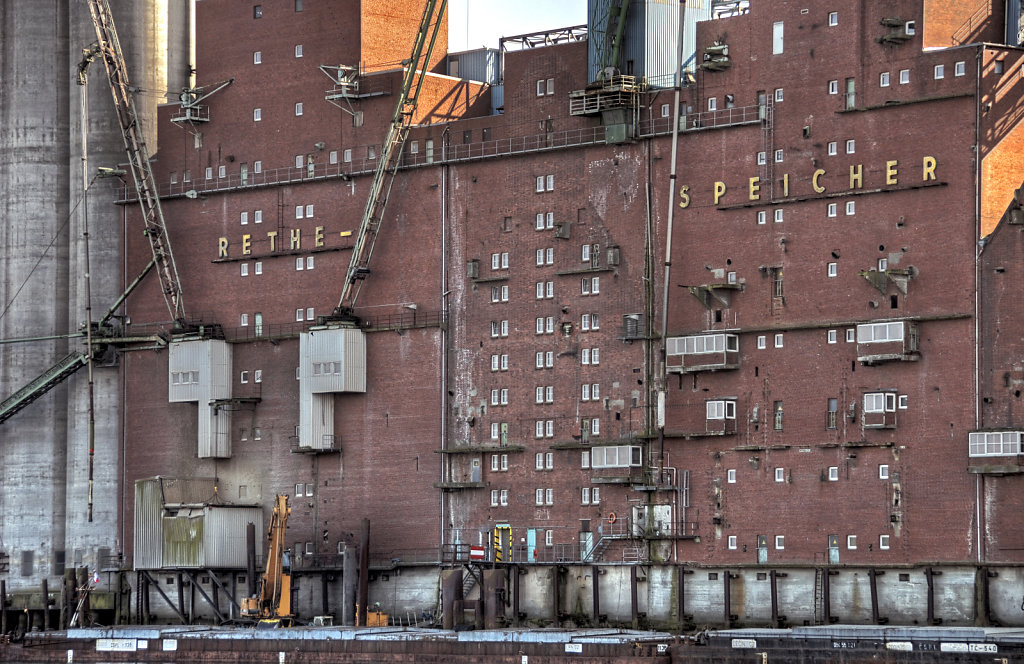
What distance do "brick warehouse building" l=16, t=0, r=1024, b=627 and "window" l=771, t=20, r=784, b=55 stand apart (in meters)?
0.11

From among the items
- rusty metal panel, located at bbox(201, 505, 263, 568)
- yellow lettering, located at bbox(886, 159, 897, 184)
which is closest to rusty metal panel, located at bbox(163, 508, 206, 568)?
rusty metal panel, located at bbox(201, 505, 263, 568)

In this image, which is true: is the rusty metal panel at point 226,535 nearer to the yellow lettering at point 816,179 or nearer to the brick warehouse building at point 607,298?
the brick warehouse building at point 607,298

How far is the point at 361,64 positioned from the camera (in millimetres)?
122500

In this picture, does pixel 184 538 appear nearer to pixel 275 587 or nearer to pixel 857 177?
pixel 275 587

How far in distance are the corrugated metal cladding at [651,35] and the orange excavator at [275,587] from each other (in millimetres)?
26443

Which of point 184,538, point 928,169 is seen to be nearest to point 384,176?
point 184,538

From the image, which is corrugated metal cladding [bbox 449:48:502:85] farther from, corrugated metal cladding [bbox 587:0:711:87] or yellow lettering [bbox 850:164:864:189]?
yellow lettering [bbox 850:164:864:189]

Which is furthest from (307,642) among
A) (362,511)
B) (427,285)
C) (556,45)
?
(556,45)

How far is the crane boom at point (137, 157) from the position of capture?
417 ft

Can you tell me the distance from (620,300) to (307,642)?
21.4m

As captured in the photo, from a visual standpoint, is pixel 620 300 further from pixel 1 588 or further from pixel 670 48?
pixel 1 588

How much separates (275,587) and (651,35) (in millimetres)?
32303

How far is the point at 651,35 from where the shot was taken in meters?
112

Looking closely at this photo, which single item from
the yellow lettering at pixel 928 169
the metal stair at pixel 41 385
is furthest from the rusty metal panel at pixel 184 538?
the yellow lettering at pixel 928 169
